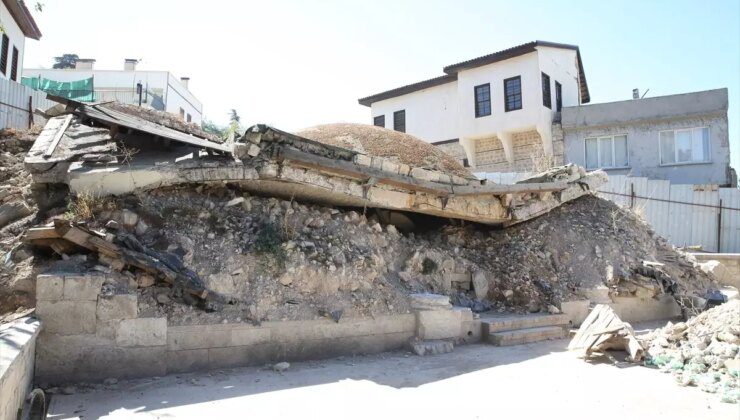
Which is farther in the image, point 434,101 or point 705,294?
point 434,101

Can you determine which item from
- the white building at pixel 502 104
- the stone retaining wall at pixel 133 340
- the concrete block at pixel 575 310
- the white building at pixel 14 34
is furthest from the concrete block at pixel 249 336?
the white building at pixel 14 34

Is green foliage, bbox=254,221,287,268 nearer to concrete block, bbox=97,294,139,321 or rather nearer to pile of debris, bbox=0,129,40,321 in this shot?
concrete block, bbox=97,294,139,321

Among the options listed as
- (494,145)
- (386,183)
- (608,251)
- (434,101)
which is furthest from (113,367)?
(434,101)

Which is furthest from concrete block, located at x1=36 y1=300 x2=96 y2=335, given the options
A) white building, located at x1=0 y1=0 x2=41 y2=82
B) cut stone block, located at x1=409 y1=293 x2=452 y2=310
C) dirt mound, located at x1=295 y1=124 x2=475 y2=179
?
white building, located at x1=0 y1=0 x2=41 y2=82

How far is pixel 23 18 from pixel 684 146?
78.0 ft

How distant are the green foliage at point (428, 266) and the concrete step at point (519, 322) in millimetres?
1187

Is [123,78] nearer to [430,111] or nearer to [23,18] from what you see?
[23,18]

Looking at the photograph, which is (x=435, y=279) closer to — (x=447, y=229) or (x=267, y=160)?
(x=447, y=229)

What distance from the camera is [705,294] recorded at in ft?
29.5

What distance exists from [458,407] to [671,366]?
3.01 meters

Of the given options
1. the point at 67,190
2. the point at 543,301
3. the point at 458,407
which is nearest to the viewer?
the point at 458,407

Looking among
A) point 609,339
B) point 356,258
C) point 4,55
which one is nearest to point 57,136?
point 356,258

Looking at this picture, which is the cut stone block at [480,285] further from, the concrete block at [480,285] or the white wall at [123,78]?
the white wall at [123,78]

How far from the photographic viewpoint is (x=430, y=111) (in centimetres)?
2070
